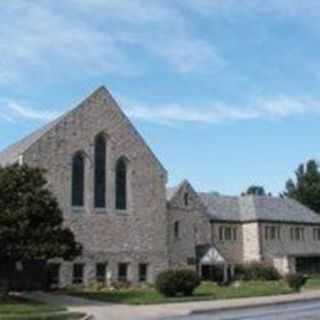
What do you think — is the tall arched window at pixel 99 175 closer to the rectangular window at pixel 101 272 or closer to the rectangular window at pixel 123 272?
the rectangular window at pixel 101 272

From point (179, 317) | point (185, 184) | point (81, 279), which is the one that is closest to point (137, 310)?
point (179, 317)

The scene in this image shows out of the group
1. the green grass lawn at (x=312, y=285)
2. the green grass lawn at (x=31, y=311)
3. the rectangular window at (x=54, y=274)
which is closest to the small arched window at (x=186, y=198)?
the green grass lawn at (x=312, y=285)

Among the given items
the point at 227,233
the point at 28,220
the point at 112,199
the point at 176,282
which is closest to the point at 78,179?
the point at 112,199

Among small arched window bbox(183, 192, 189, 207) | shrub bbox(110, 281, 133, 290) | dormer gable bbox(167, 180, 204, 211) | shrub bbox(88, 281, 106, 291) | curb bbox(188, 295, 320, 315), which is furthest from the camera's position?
small arched window bbox(183, 192, 189, 207)

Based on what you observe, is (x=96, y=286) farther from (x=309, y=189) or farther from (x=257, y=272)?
(x=309, y=189)

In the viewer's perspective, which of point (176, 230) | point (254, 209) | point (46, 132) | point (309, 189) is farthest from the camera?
point (309, 189)

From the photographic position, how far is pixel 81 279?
5353cm

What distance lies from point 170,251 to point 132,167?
820 centimetres

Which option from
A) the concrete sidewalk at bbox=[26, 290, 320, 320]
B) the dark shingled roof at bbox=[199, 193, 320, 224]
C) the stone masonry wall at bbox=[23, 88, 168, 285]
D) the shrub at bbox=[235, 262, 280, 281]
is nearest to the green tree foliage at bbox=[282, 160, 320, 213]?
the dark shingled roof at bbox=[199, 193, 320, 224]

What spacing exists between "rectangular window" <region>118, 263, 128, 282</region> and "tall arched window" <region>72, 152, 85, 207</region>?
572 centimetres

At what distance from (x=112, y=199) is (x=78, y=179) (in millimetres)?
3390

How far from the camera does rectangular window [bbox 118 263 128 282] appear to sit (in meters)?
55.8

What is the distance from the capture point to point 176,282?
134 ft

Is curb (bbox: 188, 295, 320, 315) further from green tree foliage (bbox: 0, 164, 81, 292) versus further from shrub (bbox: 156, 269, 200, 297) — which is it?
green tree foliage (bbox: 0, 164, 81, 292)
